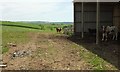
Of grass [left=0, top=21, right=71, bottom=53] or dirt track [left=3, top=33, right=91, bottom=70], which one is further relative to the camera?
grass [left=0, top=21, right=71, bottom=53]

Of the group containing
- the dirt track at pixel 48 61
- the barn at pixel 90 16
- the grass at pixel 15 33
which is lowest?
the grass at pixel 15 33

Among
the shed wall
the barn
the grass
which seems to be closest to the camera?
the grass

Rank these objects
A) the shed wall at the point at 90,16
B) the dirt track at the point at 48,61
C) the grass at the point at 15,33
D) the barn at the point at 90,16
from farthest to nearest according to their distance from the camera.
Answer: the shed wall at the point at 90,16 < the barn at the point at 90,16 < the grass at the point at 15,33 < the dirt track at the point at 48,61

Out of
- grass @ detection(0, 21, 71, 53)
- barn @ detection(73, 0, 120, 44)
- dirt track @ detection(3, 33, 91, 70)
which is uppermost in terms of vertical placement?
barn @ detection(73, 0, 120, 44)

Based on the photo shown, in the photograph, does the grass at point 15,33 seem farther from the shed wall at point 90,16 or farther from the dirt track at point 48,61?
the shed wall at point 90,16

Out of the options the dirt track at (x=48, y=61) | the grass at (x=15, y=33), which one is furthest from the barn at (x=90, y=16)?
the dirt track at (x=48, y=61)

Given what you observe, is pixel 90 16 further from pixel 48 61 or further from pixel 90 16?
pixel 48 61

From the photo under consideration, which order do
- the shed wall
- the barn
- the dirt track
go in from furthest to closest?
the shed wall < the barn < the dirt track

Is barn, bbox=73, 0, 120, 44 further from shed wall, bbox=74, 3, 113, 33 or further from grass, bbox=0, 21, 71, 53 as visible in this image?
grass, bbox=0, 21, 71, 53

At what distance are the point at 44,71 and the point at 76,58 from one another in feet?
8.72

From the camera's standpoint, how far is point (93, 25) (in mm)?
32125

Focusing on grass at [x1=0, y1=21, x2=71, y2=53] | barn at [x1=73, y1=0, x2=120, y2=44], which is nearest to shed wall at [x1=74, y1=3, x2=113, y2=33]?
barn at [x1=73, y1=0, x2=120, y2=44]

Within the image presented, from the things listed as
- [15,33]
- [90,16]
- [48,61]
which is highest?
[90,16]

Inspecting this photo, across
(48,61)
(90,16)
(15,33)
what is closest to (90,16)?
(90,16)
